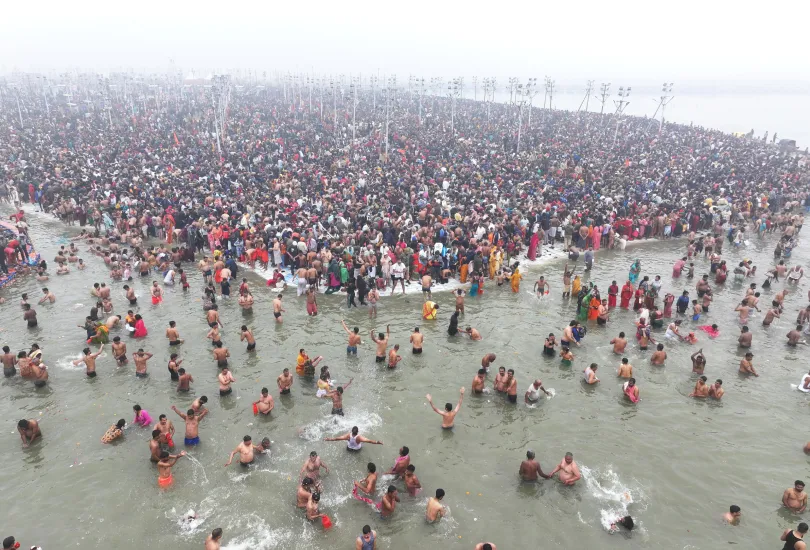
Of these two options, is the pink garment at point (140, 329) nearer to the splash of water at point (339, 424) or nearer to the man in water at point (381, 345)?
the splash of water at point (339, 424)

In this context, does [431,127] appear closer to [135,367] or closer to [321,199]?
[321,199]

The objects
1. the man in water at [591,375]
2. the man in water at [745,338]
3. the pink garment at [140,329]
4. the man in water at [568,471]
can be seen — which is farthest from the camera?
the pink garment at [140,329]

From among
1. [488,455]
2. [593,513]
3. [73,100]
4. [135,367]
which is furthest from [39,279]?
[73,100]

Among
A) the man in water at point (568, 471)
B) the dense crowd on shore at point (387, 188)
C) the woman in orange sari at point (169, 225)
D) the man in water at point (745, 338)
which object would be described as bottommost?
the man in water at point (568, 471)

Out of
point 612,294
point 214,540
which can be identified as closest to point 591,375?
point 612,294

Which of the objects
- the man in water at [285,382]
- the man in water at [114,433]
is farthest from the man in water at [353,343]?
the man in water at [114,433]

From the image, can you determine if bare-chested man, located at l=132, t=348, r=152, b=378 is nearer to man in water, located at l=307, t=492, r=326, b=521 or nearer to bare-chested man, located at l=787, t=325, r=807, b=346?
man in water, located at l=307, t=492, r=326, b=521

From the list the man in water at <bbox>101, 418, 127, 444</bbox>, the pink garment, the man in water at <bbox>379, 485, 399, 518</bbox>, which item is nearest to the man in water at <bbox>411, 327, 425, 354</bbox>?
the man in water at <bbox>379, 485, 399, 518</bbox>

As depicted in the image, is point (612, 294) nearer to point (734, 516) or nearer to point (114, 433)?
point (734, 516)
